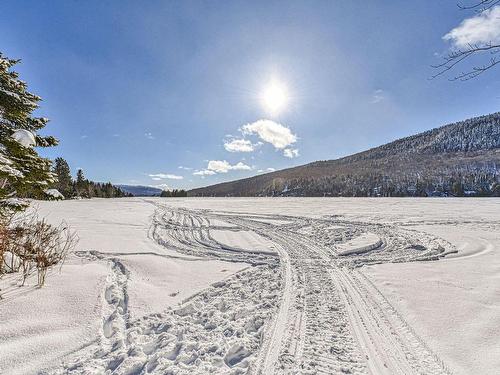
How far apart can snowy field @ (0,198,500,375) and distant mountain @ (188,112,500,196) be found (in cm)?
9213

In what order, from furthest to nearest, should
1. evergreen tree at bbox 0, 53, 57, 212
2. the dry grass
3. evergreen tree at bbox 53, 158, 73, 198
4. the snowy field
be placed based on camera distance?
1. evergreen tree at bbox 53, 158, 73, 198
2. evergreen tree at bbox 0, 53, 57, 212
3. the dry grass
4. the snowy field

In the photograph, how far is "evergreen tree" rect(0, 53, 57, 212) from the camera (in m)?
5.92

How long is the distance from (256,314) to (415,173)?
467ft

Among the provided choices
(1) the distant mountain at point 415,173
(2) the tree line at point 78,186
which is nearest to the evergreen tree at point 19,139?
(2) the tree line at point 78,186

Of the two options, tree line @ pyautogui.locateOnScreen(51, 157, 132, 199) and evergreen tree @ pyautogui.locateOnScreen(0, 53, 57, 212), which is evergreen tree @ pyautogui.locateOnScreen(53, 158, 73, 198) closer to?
tree line @ pyautogui.locateOnScreen(51, 157, 132, 199)

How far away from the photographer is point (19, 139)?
587 centimetres

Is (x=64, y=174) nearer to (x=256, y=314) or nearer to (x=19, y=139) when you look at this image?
(x=19, y=139)

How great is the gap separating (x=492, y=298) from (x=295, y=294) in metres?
3.59

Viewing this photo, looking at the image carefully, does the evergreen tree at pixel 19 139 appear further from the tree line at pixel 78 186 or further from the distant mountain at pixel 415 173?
the distant mountain at pixel 415 173

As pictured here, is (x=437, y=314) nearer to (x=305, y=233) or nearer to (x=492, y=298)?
(x=492, y=298)

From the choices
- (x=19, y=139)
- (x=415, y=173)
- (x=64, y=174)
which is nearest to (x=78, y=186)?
(x=64, y=174)

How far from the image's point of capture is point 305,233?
1267cm

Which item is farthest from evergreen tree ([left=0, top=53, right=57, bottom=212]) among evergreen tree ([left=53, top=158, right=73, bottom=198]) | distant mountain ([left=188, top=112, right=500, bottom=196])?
distant mountain ([left=188, top=112, right=500, bottom=196])

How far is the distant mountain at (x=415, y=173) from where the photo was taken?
94.5 meters
